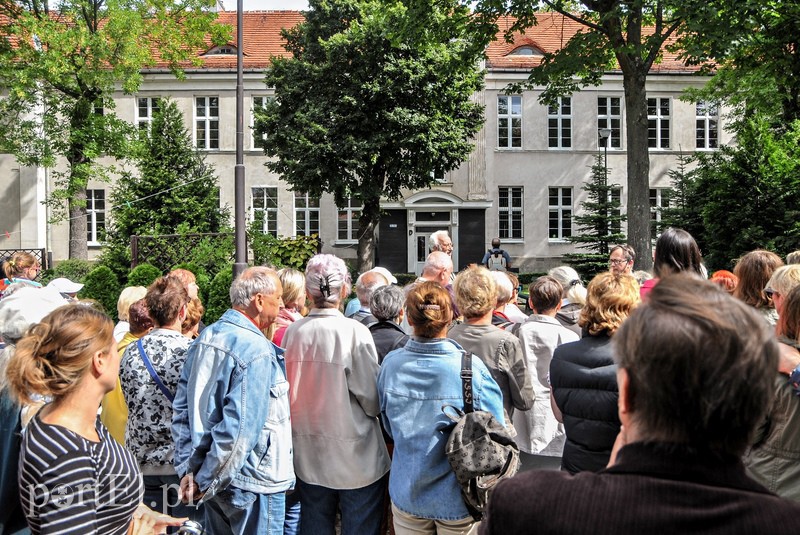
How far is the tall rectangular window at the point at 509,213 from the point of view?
1238 inches

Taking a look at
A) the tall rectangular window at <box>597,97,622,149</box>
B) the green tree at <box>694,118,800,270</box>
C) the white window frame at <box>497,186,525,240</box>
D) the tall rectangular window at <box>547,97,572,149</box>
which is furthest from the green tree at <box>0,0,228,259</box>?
the green tree at <box>694,118,800,270</box>

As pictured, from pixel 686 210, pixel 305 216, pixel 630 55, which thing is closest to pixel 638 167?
pixel 630 55

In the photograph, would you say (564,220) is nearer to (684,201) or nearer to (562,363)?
(684,201)

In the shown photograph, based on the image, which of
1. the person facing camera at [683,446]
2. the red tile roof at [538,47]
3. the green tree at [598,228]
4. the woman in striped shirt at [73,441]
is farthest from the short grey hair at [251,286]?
the red tile roof at [538,47]

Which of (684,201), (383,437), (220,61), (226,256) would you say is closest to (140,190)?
(220,61)

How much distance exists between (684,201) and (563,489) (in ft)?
86.2

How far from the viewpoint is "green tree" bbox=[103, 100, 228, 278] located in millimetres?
25953

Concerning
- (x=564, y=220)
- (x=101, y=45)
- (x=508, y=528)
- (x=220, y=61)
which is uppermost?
(x=220, y=61)

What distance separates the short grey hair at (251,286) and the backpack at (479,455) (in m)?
1.34

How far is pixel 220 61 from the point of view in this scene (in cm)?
3281

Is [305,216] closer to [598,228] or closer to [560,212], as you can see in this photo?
[560,212]

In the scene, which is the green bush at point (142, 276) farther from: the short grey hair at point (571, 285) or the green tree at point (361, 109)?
the short grey hair at point (571, 285)

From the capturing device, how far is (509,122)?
103 feet

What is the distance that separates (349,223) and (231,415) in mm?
28449
